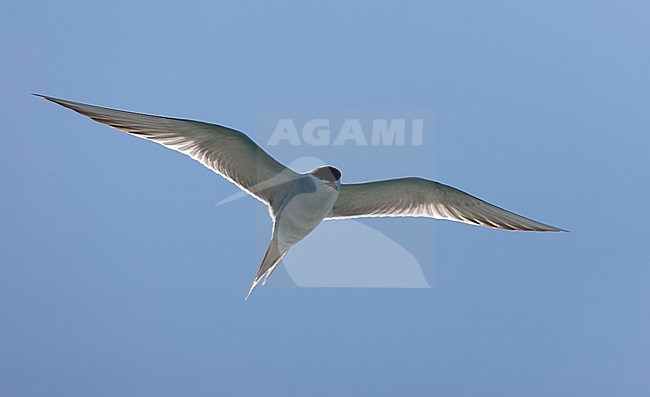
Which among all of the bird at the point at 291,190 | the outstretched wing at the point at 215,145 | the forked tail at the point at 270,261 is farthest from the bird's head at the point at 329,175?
the forked tail at the point at 270,261

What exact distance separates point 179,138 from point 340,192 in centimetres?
103

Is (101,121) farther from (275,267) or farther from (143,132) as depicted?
(275,267)

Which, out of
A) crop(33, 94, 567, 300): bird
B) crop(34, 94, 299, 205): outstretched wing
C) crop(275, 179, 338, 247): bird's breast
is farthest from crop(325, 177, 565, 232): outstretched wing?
crop(34, 94, 299, 205): outstretched wing

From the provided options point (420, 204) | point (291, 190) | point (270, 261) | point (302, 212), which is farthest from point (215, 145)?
point (420, 204)

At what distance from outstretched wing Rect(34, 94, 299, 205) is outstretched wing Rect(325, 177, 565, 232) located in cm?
45

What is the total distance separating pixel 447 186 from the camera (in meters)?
5.32

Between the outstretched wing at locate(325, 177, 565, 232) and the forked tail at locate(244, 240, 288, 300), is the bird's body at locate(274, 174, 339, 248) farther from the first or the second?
the outstretched wing at locate(325, 177, 565, 232)

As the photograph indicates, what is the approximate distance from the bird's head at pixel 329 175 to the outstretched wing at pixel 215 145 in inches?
8.4

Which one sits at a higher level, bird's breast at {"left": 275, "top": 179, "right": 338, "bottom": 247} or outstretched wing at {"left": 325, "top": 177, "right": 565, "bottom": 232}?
outstretched wing at {"left": 325, "top": 177, "right": 565, "bottom": 232}

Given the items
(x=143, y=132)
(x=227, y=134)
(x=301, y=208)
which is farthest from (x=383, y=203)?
(x=143, y=132)

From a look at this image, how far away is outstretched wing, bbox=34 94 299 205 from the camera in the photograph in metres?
4.62

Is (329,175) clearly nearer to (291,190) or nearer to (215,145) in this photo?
(291,190)

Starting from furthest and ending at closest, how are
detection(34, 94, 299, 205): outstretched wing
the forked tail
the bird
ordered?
the forked tail < the bird < detection(34, 94, 299, 205): outstretched wing

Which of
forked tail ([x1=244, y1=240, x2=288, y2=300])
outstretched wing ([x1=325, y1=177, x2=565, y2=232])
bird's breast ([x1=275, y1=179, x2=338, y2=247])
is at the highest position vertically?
outstretched wing ([x1=325, y1=177, x2=565, y2=232])
